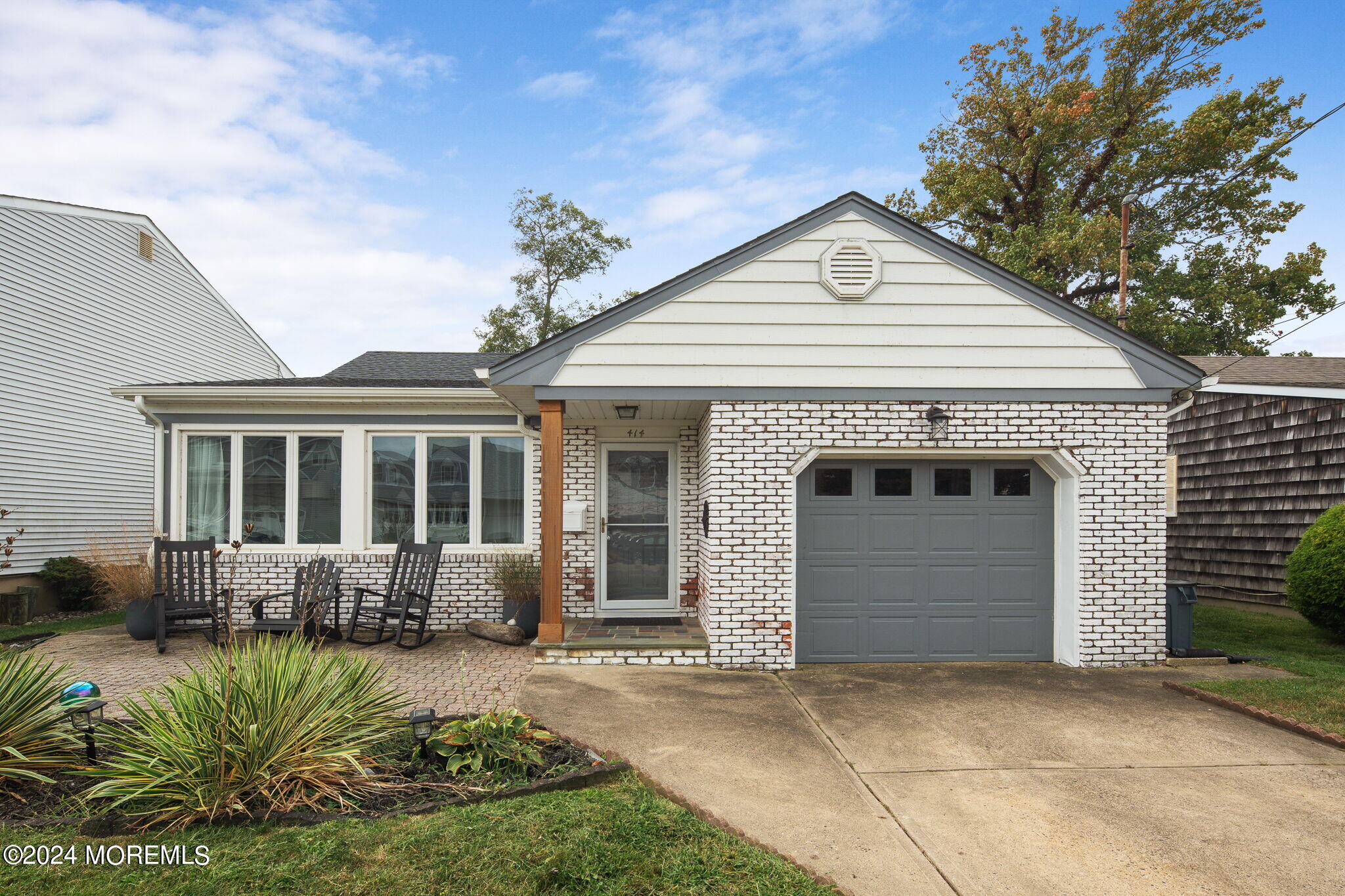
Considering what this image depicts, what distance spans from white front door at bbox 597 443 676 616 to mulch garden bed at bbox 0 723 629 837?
4348mm

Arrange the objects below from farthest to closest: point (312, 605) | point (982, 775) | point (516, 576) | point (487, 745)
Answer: point (516, 576)
point (312, 605)
point (982, 775)
point (487, 745)

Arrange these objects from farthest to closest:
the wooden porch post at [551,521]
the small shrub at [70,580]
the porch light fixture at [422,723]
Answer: the small shrub at [70,580] < the wooden porch post at [551,521] < the porch light fixture at [422,723]

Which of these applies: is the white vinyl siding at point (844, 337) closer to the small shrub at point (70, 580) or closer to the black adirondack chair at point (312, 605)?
the black adirondack chair at point (312, 605)

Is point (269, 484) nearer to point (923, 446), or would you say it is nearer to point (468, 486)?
point (468, 486)

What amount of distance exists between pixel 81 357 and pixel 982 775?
48.2 feet

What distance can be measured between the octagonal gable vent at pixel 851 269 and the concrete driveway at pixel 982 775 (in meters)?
3.51

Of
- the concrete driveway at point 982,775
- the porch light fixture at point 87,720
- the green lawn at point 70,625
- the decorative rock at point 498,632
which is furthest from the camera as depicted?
the green lawn at point 70,625

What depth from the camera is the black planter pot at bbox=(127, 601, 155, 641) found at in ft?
25.2

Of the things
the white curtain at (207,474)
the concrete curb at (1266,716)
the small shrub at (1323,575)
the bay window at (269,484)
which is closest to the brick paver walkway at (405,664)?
the bay window at (269,484)

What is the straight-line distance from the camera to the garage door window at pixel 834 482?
6.91 meters

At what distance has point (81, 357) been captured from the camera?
12188 millimetres

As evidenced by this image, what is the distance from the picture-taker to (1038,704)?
5508 mm

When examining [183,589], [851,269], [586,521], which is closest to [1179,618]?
[851,269]

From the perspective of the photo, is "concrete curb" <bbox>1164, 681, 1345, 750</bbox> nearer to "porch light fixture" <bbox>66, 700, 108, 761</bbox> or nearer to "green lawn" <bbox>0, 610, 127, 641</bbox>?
"porch light fixture" <bbox>66, 700, 108, 761</bbox>
